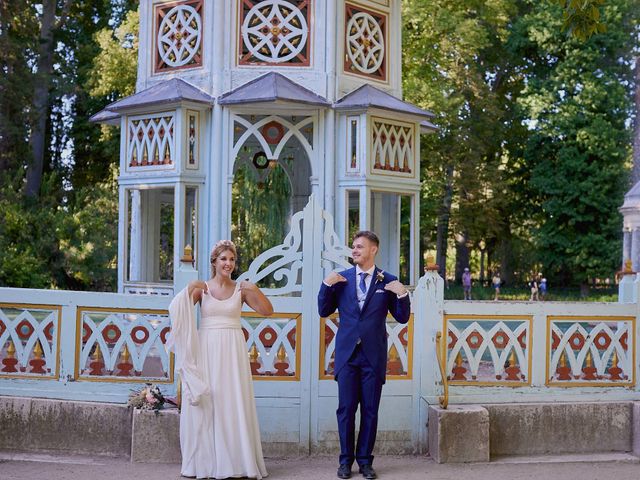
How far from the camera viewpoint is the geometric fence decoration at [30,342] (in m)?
7.77

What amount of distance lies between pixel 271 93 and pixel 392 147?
175cm

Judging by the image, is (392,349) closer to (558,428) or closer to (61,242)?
(558,428)

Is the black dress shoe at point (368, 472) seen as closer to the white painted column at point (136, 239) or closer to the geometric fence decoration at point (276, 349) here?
the geometric fence decoration at point (276, 349)

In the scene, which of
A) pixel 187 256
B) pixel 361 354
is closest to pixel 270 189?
pixel 187 256

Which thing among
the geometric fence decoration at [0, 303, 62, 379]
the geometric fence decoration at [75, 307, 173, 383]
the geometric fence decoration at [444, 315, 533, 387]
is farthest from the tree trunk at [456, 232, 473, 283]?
the geometric fence decoration at [0, 303, 62, 379]

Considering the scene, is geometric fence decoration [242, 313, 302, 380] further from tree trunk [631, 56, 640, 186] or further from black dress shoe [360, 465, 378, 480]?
tree trunk [631, 56, 640, 186]

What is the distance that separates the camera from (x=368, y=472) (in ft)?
22.5

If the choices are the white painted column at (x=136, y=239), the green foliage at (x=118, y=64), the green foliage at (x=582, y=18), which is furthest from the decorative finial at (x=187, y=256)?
the green foliage at (x=118, y=64)

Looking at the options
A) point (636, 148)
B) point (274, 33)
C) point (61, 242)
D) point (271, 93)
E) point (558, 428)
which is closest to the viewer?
point (558, 428)

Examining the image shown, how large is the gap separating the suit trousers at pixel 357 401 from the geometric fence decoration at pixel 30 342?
104 inches

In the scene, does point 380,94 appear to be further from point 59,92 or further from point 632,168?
point 632,168

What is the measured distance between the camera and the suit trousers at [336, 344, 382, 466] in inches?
269

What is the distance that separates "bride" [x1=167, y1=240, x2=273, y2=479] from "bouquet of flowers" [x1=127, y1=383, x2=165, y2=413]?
0.47 m

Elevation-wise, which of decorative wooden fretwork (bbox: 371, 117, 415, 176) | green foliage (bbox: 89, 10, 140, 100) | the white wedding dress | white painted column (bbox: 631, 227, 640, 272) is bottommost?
the white wedding dress
